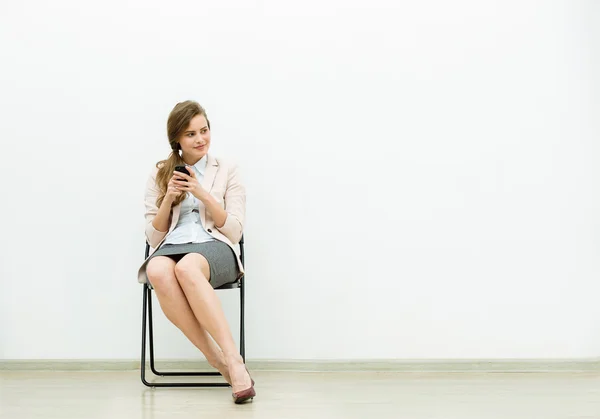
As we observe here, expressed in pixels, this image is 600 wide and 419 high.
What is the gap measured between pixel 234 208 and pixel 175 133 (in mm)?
→ 414

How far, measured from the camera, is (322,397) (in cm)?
259

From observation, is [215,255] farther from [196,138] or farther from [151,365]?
[151,365]

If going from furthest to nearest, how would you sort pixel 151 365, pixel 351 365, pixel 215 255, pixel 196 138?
pixel 351 365, pixel 151 365, pixel 196 138, pixel 215 255

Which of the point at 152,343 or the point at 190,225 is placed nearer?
the point at 190,225

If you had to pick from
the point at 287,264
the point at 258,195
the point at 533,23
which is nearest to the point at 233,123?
the point at 258,195

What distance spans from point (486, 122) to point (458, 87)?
8.7 inches

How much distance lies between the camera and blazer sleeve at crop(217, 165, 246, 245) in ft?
9.18

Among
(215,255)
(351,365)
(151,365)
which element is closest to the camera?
(215,255)

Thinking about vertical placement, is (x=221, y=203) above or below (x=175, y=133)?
below

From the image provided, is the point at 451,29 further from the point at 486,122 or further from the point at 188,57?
the point at 188,57

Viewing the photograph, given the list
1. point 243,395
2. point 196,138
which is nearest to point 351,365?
point 243,395

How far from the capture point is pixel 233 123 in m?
3.24

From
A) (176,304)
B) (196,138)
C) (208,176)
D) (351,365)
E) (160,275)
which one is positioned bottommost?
(351,365)

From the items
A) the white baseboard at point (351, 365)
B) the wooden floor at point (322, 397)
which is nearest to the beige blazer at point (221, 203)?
the wooden floor at point (322, 397)
